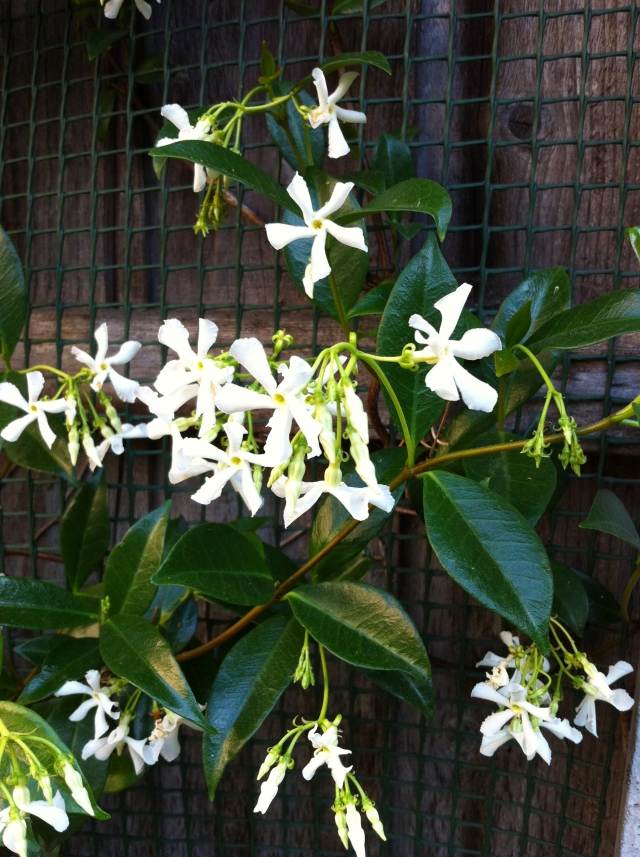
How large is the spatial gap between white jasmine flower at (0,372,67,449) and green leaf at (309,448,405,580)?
26cm

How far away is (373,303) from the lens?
718 millimetres

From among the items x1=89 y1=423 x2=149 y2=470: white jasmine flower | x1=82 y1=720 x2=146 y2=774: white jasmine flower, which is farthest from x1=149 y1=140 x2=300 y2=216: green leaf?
x1=82 y1=720 x2=146 y2=774: white jasmine flower

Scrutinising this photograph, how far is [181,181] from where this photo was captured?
38.7 inches

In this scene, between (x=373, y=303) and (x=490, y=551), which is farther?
(x=373, y=303)

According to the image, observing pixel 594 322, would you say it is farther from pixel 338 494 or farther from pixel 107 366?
pixel 107 366

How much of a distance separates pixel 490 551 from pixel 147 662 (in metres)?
0.29

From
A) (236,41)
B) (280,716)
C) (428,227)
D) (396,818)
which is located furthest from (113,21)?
(396,818)

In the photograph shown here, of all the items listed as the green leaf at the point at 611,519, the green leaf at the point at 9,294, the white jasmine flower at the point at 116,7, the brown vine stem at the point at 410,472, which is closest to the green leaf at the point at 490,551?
the brown vine stem at the point at 410,472

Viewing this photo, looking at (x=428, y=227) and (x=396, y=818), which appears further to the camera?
(x=396, y=818)

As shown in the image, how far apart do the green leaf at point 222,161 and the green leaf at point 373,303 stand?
113 millimetres

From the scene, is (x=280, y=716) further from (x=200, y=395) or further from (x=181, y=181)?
(x=181, y=181)

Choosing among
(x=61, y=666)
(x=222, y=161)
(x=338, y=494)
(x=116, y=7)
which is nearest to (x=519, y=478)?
(x=338, y=494)

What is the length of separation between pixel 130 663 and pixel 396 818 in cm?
45

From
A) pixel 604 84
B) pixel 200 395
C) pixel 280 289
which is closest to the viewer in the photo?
pixel 200 395
